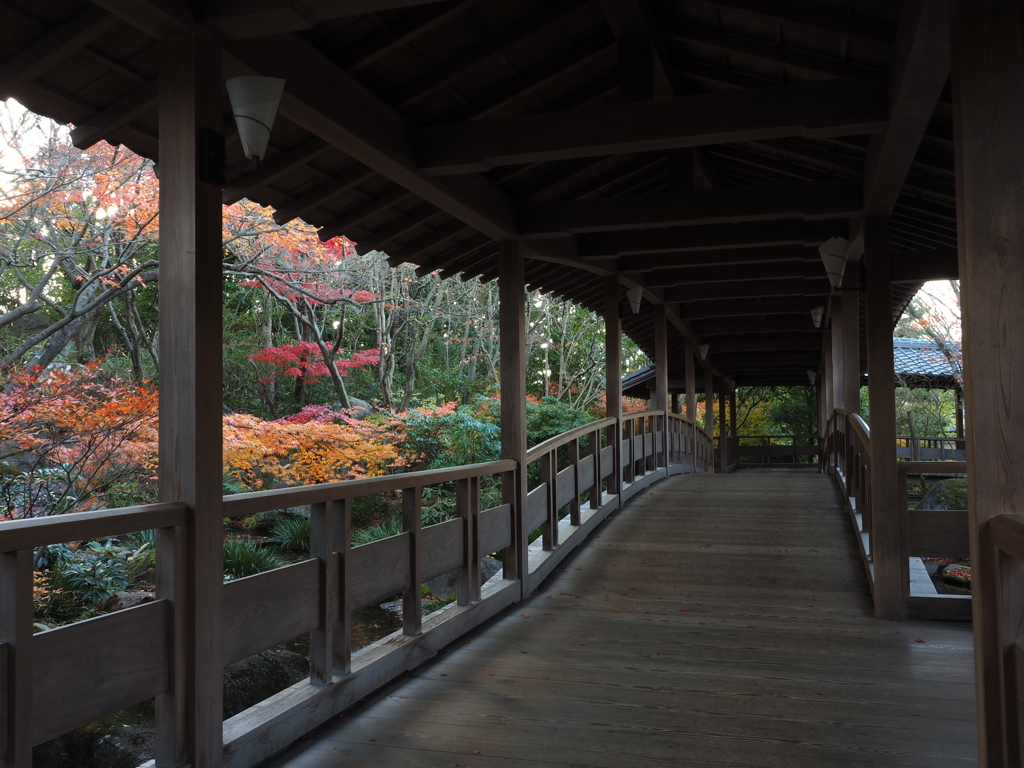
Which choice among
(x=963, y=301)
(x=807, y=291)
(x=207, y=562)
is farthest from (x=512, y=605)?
(x=807, y=291)

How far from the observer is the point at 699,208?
540 cm

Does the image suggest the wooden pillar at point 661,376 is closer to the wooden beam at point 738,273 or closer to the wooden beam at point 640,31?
the wooden beam at point 738,273

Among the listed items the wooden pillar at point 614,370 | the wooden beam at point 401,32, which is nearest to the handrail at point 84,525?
the wooden beam at point 401,32

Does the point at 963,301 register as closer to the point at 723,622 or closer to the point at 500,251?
the point at 723,622

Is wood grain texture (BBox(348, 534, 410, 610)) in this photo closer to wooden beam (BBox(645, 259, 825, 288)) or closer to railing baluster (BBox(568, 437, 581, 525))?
railing baluster (BBox(568, 437, 581, 525))

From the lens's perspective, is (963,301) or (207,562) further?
(207,562)

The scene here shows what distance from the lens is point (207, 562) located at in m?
2.46

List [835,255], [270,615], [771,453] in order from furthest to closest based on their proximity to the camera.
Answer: [771,453]
[835,255]
[270,615]

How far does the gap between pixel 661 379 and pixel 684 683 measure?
713 centimetres

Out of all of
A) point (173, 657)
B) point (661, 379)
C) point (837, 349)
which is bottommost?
point (173, 657)

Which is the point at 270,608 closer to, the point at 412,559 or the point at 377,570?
the point at 377,570

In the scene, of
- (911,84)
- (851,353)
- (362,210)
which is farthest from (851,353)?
(362,210)

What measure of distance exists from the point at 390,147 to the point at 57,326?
634 cm

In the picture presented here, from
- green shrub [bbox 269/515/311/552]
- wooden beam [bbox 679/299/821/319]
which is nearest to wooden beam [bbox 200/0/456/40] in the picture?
green shrub [bbox 269/515/311/552]
